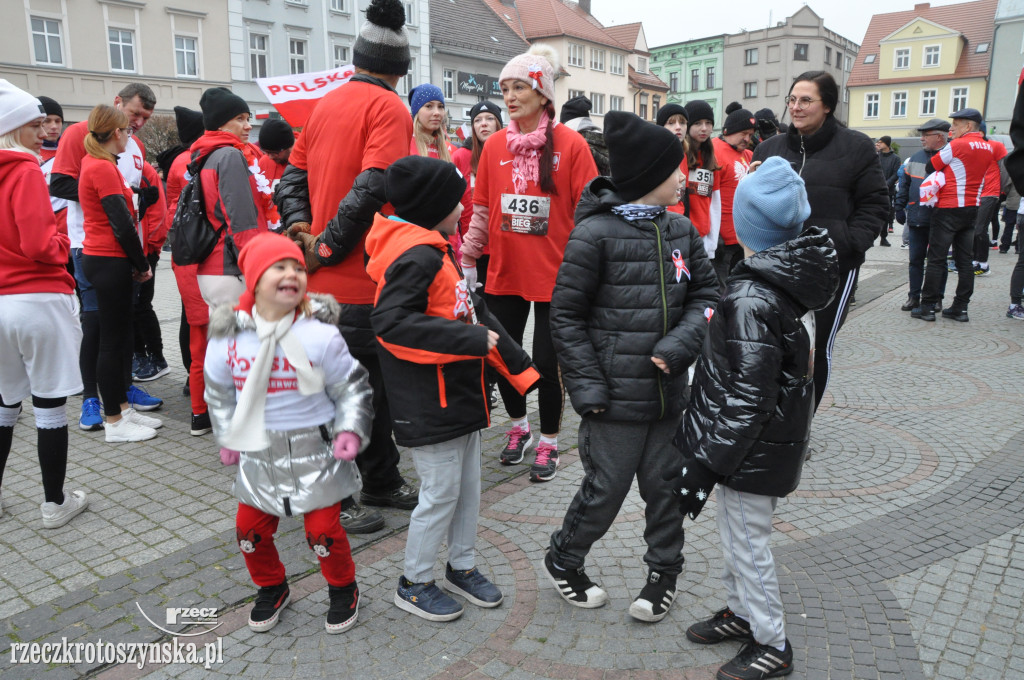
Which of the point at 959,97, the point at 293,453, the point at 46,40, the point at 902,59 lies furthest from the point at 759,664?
the point at 902,59

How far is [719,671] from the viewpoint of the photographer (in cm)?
277

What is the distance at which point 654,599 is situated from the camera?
3117mm

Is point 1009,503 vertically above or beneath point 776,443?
beneath

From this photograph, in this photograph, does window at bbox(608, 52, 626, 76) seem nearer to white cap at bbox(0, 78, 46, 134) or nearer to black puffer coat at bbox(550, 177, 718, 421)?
white cap at bbox(0, 78, 46, 134)

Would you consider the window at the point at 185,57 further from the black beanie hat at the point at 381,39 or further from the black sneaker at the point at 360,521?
the black sneaker at the point at 360,521

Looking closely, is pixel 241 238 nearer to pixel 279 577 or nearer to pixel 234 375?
pixel 234 375

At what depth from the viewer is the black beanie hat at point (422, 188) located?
3.04 m

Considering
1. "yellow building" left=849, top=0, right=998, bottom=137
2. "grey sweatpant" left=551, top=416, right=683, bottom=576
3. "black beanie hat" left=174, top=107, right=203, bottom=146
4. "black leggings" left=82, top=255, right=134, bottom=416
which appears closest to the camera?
"grey sweatpant" left=551, top=416, right=683, bottom=576

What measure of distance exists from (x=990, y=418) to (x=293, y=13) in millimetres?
32995

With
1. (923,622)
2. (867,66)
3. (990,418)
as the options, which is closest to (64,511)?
(923,622)

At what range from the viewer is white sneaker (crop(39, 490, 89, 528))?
13.2 ft

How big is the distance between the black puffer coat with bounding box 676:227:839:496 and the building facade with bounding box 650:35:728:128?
74176mm

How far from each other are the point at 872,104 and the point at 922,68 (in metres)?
3.91

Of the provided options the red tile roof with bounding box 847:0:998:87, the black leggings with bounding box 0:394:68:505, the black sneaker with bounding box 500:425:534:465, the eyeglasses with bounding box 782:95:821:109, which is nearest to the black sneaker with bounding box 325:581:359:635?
the black sneaker with bounding box 500:425:534:465
